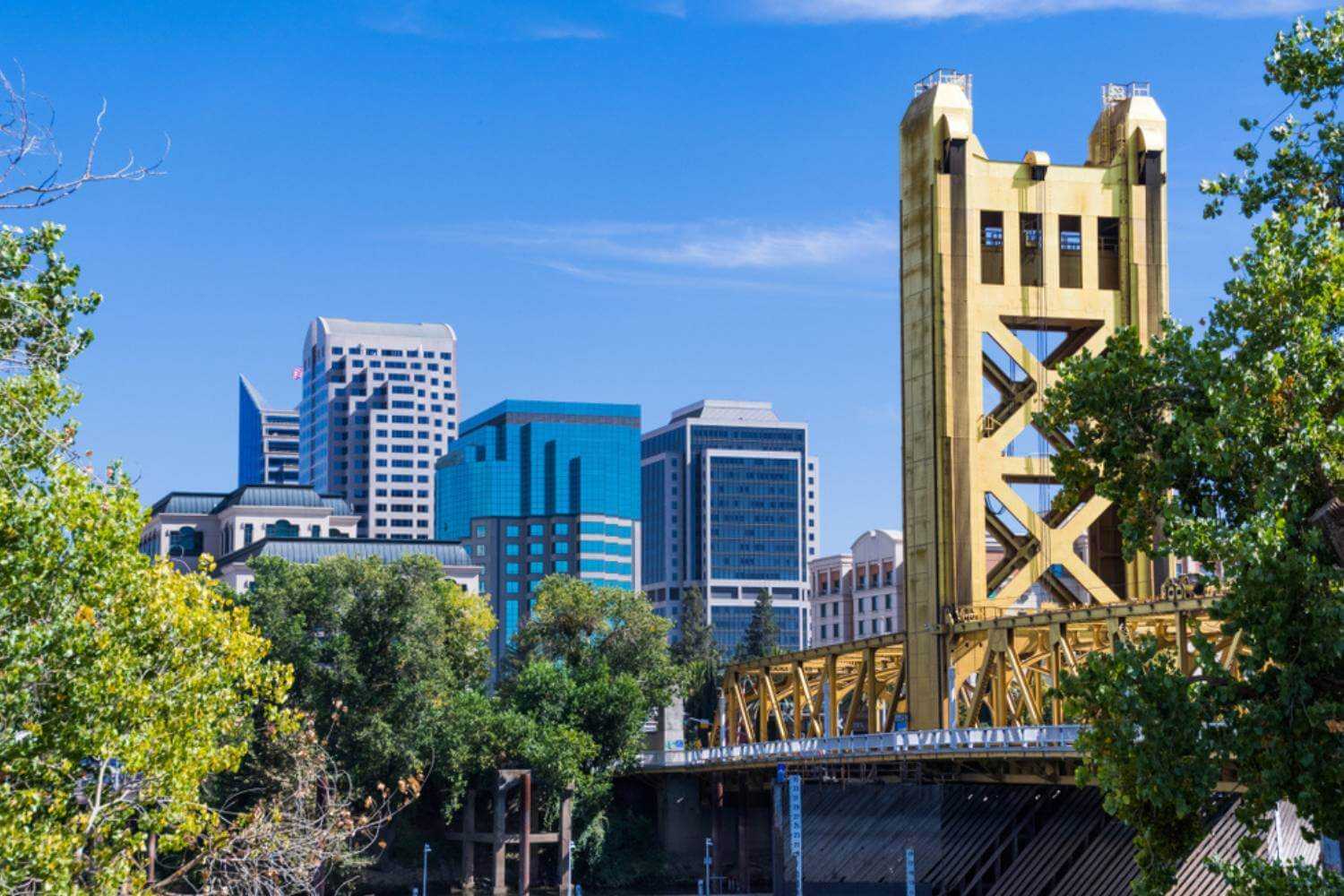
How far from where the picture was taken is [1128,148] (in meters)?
80.8

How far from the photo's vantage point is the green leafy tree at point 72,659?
2422cm

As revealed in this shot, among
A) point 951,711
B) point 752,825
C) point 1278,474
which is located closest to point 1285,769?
point 1278,474

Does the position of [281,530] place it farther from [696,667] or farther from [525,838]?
[525,838]

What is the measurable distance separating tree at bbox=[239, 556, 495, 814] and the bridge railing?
13.2 metres

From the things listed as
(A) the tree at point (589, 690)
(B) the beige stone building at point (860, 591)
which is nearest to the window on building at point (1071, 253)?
(A) the tree at point (589, 690)

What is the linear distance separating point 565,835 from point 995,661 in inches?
1160

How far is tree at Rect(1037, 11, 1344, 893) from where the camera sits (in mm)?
27047

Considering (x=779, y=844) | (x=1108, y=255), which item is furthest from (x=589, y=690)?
(x=1108, y=255)

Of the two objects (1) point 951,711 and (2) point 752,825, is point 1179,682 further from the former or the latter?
(2) point 752,825

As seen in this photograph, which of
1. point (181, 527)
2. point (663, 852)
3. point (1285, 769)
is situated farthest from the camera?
point (181, 527)

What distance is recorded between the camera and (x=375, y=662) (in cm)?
9069

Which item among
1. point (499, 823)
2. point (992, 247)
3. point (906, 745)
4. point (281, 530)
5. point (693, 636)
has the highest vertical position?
point (992, 247)

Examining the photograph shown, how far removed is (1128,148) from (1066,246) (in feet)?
15.7

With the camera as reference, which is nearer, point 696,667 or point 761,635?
point 696,667
